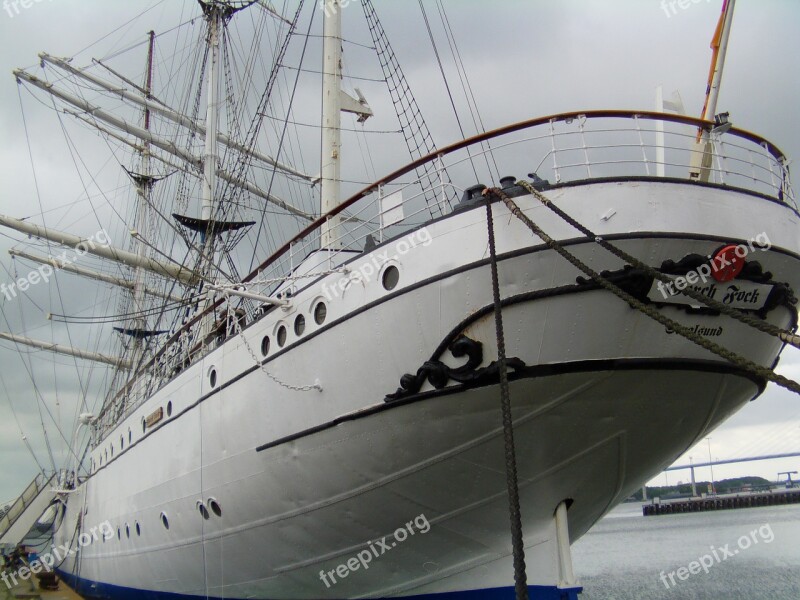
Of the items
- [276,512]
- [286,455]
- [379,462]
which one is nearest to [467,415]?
[379,462]

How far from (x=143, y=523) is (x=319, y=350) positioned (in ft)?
26.4

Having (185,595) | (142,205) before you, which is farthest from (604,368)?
(142,205)

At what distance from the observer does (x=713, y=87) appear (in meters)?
7.45

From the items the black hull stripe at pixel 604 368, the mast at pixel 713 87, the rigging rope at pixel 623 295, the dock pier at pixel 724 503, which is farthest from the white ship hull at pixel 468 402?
the dock pier at pixel 724 503

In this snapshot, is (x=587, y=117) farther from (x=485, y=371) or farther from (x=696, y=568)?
(x=696, y=568)

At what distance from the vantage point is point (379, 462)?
7691mm

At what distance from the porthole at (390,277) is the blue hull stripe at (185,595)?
3.83 m

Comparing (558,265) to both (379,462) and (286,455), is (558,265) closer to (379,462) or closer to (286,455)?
(379,462)

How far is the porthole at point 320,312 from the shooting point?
26.8ft

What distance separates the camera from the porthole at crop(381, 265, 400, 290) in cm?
738

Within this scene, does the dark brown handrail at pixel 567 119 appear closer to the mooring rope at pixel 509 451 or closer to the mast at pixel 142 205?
the mooring rope at pixel 509 451

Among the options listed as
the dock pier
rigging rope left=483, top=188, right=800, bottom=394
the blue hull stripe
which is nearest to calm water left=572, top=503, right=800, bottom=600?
the blue hull stripe

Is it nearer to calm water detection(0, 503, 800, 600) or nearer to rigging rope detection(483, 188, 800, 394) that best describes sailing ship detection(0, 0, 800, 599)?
rigging rope detection(483, 188, 800, 394)

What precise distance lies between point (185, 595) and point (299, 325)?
24.4 ft
